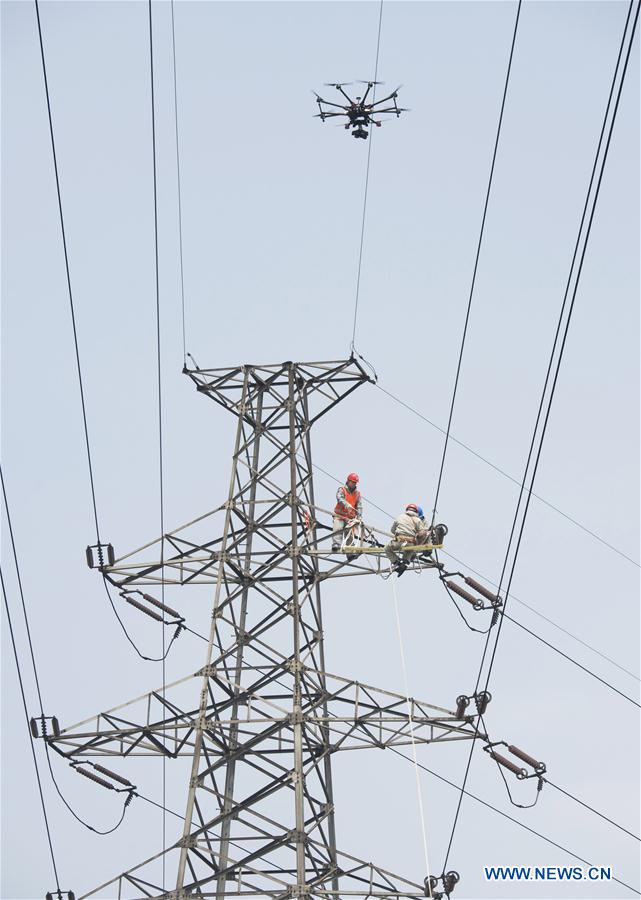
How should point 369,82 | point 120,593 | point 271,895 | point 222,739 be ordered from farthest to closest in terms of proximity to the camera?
point 369,82 < point 120,593 < point 222,739 < point 271,895

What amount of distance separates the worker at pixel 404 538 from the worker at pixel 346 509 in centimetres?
100

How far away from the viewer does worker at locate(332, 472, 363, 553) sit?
39.7 meters

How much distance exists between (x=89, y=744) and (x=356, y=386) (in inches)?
345

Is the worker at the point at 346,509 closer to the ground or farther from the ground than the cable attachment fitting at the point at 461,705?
farther from the ground

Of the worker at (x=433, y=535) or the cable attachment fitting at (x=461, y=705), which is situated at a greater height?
the worker at (x=433, y=535)

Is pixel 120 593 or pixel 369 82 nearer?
pixel 120 593

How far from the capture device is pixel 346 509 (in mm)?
40219

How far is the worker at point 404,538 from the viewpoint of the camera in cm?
3884

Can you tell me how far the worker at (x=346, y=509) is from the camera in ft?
130

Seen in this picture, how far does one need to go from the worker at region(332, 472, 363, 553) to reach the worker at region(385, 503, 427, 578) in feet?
3.27

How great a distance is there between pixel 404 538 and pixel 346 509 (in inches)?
65.4

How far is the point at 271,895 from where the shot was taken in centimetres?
3522

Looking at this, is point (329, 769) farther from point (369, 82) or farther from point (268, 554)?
point (369, 82)

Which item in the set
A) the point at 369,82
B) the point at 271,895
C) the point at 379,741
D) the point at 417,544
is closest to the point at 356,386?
the point at 417,544
